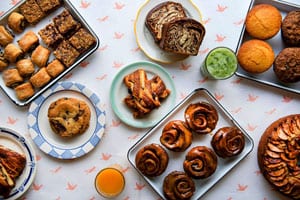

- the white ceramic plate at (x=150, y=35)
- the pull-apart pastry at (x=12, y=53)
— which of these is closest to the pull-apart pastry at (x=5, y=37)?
the pull-apart pastry at (x=12, y=53)

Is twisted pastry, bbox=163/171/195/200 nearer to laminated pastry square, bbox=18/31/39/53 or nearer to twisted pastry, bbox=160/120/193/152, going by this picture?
twisted pastry, bbox=160/120/193/152

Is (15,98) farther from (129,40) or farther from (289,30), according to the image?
(289,30)

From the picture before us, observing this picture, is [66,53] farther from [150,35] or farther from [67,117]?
[150,35]

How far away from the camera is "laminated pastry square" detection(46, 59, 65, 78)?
2488 millimetres

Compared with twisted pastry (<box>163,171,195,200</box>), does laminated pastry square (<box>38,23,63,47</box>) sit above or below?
above

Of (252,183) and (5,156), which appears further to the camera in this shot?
(252,183)

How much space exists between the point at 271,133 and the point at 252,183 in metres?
0.30

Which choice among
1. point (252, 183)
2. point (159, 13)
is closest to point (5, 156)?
point (159, 13)

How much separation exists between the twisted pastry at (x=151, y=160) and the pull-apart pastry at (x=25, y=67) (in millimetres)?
696

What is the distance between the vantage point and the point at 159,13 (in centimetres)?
252

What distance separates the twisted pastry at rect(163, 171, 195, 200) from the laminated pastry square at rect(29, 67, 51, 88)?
0.81m

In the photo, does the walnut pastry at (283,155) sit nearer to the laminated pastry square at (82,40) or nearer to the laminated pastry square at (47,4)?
the laminated pastry square at (82,40)

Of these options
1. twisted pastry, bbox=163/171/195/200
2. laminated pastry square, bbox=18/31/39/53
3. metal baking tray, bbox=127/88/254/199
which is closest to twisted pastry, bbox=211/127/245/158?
metal baking tray, bbox=127/88/254/199

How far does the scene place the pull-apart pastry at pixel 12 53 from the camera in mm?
2461
